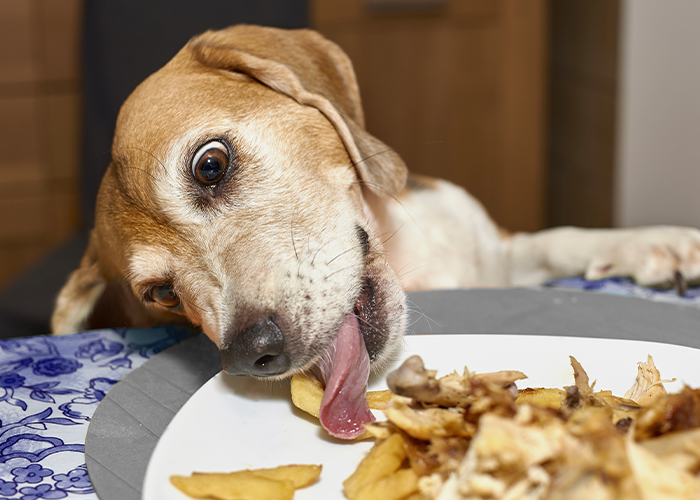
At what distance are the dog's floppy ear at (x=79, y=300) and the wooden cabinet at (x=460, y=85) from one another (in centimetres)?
295

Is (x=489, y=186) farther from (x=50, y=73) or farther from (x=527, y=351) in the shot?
(x=527, y=351)

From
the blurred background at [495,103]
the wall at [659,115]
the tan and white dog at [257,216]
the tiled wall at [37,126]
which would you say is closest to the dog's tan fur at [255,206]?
the tan and white dog at [257,216]

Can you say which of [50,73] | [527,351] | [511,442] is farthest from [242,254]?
[50,73]

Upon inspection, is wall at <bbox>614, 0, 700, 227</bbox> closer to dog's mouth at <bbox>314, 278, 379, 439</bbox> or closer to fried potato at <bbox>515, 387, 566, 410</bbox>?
dog's mouth at <bbox>314, 278, 379, 439</bbox>

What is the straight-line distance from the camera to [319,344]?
3.83 feet

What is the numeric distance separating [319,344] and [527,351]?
366 mm

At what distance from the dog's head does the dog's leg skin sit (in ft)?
2.55

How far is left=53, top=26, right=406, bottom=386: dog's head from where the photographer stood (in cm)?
118

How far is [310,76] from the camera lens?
157 cm

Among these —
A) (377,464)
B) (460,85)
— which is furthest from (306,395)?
(460,85)

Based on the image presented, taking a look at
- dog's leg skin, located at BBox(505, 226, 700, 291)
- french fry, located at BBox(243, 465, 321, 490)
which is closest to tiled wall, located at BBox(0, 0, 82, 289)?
dog's leg skin, located at BBox(505, 226, 700, 291)

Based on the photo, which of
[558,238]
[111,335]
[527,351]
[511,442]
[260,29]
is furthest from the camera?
[558,238]

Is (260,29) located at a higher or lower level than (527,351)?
higher

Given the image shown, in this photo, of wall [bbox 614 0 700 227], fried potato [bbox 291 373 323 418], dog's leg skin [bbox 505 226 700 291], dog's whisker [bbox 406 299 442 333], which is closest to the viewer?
fried potato [bbox 291 373 323 418]
